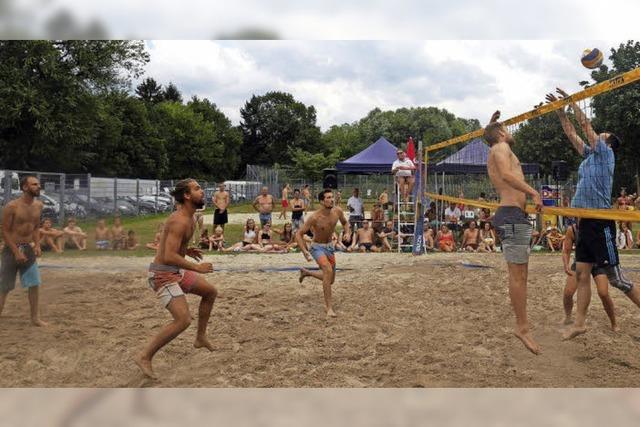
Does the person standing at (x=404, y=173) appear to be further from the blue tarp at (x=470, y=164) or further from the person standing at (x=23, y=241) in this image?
the person standing at (x=23, y=241)

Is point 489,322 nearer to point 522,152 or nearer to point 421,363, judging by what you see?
point 421,363

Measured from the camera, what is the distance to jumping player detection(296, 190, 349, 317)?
220 inches

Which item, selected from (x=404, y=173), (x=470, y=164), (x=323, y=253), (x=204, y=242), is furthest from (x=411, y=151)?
(x=323, y=253)

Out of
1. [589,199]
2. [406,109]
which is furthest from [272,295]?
[406,109]

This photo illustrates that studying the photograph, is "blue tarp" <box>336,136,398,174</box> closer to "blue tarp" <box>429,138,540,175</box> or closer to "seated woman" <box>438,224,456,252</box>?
"blue tarp" <box>429,138,540,175</box>

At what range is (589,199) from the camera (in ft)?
14.5

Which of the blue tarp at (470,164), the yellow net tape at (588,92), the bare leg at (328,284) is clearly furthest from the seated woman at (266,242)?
the yellow net tape at (588,92)

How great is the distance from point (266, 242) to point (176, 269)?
664 centimetres

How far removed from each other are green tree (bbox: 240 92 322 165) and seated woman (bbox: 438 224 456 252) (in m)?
50.0

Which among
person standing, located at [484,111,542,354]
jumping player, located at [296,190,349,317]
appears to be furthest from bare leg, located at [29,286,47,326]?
person standing, located at [484,111,542,354]

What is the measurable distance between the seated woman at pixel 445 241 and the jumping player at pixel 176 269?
6554mm

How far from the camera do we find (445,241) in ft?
32.8

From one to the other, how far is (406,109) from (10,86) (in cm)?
4973

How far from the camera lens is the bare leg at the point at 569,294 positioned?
16.0 feet
